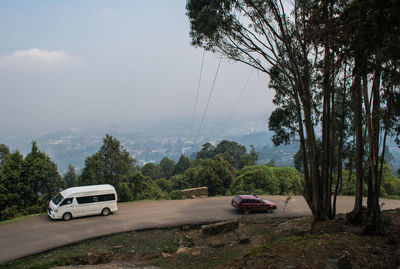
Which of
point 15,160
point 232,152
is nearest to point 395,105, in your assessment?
point 15,160

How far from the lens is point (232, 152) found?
82.9m

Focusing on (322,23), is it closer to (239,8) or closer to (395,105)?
(395,105)

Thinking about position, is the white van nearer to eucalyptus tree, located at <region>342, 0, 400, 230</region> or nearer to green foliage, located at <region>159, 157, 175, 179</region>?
eucalyptus tree, located at <region>342, 0, 400, 230</region>

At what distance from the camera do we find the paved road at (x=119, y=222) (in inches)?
485

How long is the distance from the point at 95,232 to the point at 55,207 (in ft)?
10.8

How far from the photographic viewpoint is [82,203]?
15883 millimetres

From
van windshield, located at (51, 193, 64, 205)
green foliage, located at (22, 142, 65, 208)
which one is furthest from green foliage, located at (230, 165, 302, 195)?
green foliage, located at (22, 142, 65, 208)

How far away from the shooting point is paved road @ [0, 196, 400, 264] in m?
12.3

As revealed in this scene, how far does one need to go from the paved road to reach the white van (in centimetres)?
41

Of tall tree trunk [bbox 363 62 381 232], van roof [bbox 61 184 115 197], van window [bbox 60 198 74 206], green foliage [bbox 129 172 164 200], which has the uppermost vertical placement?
tall tree trunk [bbox 363 62 381 232]

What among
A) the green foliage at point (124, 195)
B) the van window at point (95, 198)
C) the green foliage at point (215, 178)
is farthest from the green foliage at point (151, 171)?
the van window at point (95, 198)

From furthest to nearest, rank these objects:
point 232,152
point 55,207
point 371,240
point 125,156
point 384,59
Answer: point 232,152 → point 125,156 → point 55,207 → point 371,240 → point 384,59

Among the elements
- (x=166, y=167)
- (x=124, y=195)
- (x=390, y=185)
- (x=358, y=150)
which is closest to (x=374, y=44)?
(x=358, y=150)

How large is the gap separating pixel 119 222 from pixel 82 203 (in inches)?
96.9
